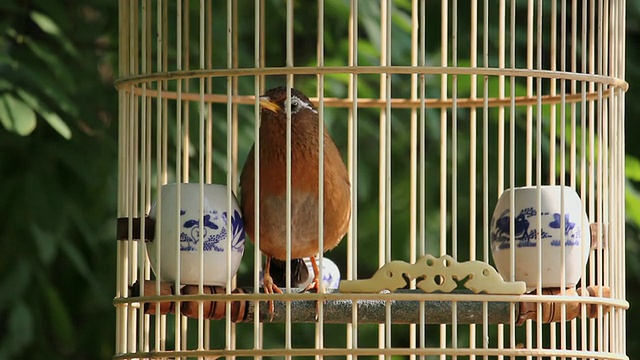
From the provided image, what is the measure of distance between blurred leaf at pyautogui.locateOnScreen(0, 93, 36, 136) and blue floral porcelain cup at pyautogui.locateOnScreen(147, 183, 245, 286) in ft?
7.60

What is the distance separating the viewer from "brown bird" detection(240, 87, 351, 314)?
5.73 metres

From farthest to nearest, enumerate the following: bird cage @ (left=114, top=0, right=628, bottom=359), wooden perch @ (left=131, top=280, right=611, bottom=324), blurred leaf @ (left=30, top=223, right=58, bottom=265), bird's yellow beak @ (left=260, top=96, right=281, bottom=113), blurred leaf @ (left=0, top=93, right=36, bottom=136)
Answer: blurred leaf @ (left=30, top=223, right=58, bottom=265), blurred leaf @ (left=0, top=93, right=36, bottom=136), bird's yellow beak @ (left=260, top=96, right=281, bottom=113), wooden perch @ (left=131, top=280, right=611, bottom=324), bird cage @ (left=114, top=0, right=628, bottom=359)

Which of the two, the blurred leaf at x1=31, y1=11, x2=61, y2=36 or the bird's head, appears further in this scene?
the blurred leaf at x1=31, y1=11, x2=61, y2=36

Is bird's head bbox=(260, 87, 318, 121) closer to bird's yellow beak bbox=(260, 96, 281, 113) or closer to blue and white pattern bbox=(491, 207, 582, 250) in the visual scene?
bird's yellow beak bbox=(260, 96, 281, 113)

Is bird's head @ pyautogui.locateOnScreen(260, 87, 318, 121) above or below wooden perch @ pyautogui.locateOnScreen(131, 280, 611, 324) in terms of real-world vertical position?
above

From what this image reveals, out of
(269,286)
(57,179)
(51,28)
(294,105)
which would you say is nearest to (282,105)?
(294,105)

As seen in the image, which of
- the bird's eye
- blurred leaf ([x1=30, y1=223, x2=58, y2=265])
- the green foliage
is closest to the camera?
the bird's eye

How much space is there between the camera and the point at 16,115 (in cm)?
757

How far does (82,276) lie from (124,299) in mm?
3487

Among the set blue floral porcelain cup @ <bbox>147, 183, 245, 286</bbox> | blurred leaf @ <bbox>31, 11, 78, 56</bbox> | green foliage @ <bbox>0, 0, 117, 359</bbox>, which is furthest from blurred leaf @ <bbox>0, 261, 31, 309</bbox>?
blue floral porcelain cup @ <bbox>147, 183, 245, 286</bbox>

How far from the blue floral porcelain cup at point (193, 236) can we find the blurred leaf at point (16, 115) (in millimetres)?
2317

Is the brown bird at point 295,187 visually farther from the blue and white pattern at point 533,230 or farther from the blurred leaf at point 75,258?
the blurred leaf at point 75,258

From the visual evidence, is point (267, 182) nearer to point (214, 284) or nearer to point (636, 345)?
point (214, 284)

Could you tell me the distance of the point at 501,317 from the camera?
528 cm
